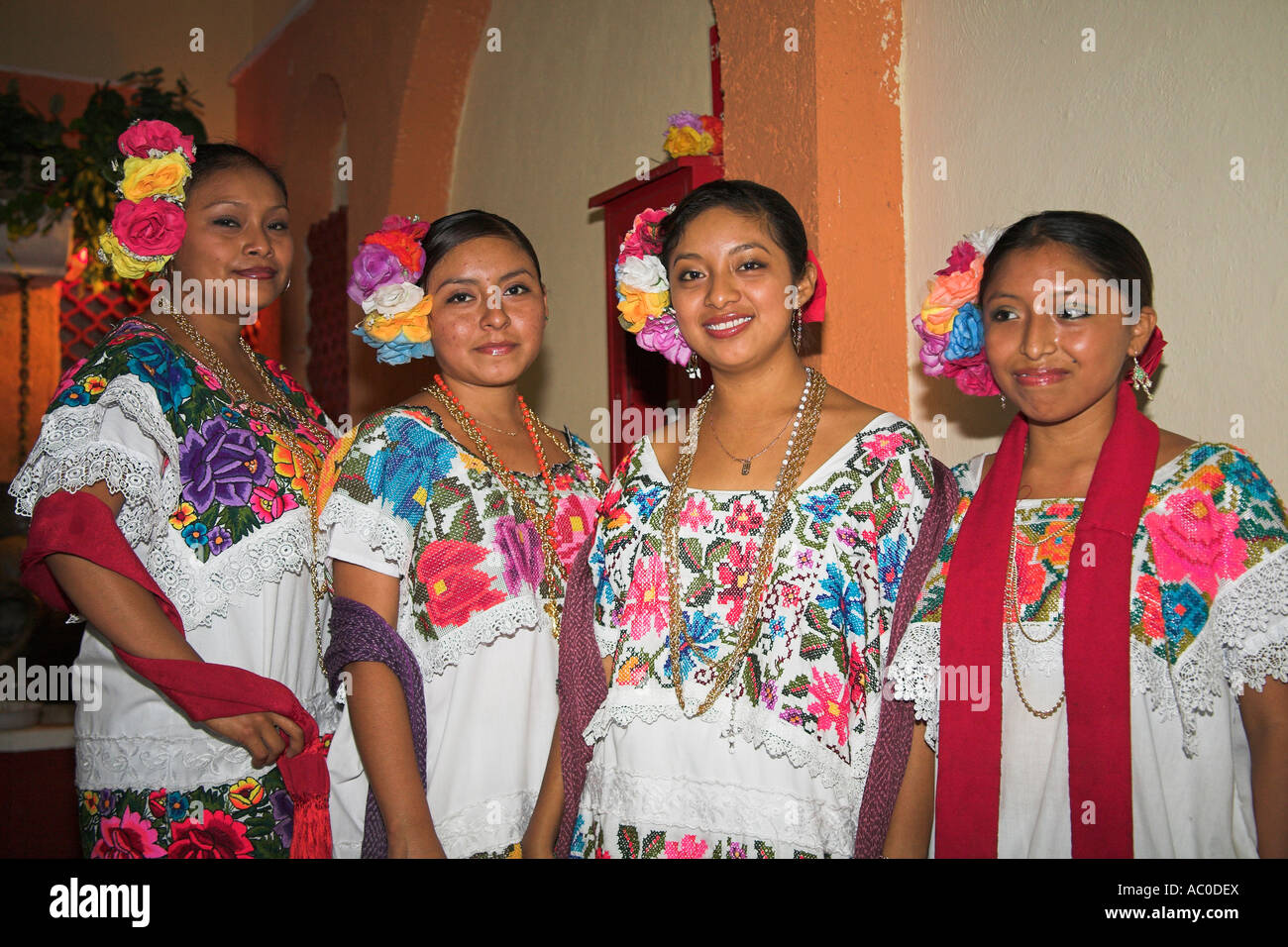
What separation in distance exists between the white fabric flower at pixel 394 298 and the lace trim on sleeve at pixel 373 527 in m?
0.41

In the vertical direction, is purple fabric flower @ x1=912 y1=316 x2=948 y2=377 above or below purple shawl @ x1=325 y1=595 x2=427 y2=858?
above

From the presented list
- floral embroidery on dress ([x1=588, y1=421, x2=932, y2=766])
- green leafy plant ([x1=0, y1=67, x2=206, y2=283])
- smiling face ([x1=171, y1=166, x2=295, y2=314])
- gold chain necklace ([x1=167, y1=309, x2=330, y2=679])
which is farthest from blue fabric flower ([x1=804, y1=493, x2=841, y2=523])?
green leafy plant ([x1=0, y1=67, x2=206, y2=283])

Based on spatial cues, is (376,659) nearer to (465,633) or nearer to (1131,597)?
(465,633)

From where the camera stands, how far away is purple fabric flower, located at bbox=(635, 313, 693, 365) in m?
1.94

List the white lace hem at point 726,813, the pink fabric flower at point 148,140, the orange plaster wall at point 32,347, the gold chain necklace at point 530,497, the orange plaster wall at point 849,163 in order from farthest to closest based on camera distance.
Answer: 1. the orange plaster wall at point 32,347
2. the orange plaster wall at point 849,163
3. the pink fabric flower at point 148,140
4. the gold chain necklace at point 530,497
5. the white lace hem at point 726,813

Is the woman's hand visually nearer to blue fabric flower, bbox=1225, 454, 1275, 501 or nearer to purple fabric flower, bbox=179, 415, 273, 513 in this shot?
purple fabric flower, bbox=179, 415, 273, 513

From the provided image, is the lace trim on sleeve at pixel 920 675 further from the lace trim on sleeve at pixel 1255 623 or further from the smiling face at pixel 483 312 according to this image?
the smiling face at pixel 483 312

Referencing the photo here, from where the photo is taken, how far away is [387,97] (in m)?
4.94

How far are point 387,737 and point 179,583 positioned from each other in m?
0.52

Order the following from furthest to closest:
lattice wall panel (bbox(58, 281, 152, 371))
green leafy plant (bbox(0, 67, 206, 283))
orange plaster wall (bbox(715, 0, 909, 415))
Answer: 1. lattice wall panel (bbox(58, 281, 152, 371))
2. green leafy plant (bbox(0, 67, 206, 283))
3. orange plaster wall (bbox(715, 0, 909, 415))

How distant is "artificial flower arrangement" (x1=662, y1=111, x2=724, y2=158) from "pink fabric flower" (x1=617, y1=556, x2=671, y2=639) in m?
1.56

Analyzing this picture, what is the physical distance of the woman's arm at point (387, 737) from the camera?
5.72 feet

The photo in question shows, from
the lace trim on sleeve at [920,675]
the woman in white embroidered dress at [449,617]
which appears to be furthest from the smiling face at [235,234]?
the lace trim on sleeve at [920,675]
